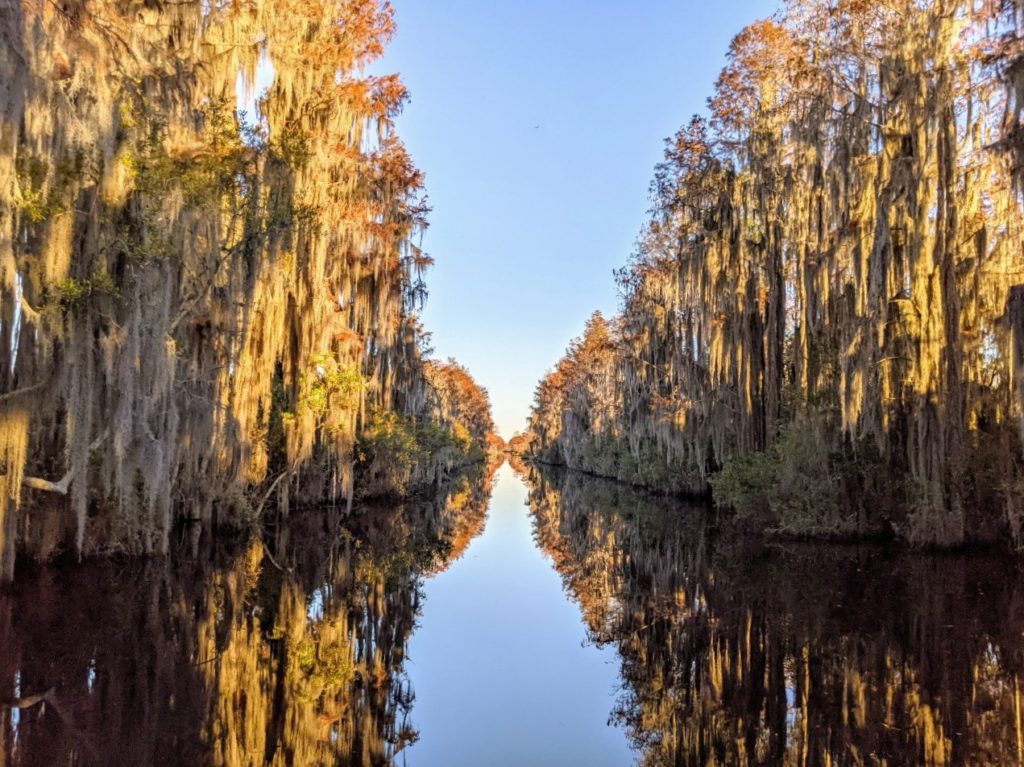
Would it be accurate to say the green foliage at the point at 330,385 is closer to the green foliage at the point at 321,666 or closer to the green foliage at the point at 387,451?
the green foliage at the point at 387,451

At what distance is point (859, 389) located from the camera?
1236 cm

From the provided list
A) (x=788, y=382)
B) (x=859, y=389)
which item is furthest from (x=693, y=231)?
(x=859, y=389)

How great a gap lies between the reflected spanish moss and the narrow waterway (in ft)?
0.86

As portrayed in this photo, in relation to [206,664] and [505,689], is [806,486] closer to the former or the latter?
[505,689]

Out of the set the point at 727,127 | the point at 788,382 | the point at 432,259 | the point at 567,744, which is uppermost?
the point at 727,127

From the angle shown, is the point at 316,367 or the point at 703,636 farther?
the point at 316,367

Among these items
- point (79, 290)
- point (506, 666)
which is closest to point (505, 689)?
point (506, 666)

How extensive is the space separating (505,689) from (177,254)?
6576mm

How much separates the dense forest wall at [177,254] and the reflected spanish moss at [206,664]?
1.07 m

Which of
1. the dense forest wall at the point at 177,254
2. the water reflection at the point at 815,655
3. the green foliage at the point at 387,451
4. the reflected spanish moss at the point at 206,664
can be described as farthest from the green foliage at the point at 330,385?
the water reflection at the point at 815,655

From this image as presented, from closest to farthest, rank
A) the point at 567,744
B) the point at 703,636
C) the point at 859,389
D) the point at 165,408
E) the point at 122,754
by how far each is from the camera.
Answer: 1. the point at 122,754
2. the point at 567,744
3. the point at 703,636
4. the point at 165,408
5. the point at 859,389

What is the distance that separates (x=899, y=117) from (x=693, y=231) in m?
7.92

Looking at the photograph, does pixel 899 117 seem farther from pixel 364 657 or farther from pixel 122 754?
pixel 122 754

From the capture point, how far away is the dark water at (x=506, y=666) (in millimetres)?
4602
